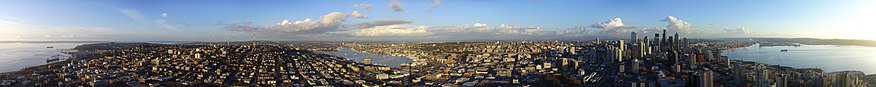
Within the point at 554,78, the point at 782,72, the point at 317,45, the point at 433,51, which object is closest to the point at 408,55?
the point at 433,51

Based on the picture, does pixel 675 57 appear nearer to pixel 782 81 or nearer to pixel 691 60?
pixel 691 60

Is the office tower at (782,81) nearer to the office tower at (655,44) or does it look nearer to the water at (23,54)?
the office tower at (655,44)

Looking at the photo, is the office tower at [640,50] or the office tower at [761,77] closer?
the office tower at [761,77]

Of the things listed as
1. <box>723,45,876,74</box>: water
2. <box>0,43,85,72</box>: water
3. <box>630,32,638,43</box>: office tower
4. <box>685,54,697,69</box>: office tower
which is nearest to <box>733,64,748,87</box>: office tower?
<box>723,45,876,74</box>: water

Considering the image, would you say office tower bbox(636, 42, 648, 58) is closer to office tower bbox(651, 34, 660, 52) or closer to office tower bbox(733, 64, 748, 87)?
office tower bbox(651, 34, 660, 52)

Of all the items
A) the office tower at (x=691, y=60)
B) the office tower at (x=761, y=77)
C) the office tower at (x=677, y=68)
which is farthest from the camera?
the office tower at (x=691, y=60)

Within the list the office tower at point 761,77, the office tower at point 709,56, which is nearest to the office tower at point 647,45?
the office tower at point 709,56
